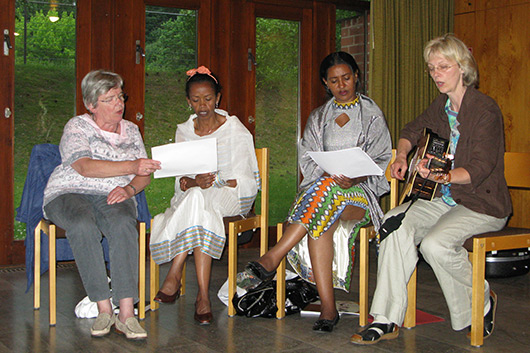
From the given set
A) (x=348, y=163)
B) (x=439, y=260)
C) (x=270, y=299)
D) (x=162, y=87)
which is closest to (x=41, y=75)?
(x=162, y=87)

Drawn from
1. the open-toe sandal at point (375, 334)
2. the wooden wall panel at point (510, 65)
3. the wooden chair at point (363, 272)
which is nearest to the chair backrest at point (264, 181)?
the wooden chair at point (363, 272)

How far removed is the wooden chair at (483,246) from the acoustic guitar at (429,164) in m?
0.28

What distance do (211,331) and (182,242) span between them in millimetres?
440

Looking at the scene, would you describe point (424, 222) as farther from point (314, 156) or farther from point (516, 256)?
point (516, 256)

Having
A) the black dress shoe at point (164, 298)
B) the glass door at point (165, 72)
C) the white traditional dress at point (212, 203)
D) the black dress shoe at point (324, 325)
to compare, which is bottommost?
the black dress shoe at point (324, 325)

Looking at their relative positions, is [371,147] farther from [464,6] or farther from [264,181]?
[464,6]

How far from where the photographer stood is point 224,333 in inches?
103

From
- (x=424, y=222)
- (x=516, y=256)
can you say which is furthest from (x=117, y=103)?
(x=516, y=256)

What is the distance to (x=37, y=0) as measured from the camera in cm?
390

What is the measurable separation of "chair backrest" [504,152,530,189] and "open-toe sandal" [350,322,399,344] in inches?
34.5

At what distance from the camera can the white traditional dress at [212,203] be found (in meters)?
2.82

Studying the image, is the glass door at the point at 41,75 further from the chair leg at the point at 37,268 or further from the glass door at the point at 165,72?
the chair leg at the point at 37,268

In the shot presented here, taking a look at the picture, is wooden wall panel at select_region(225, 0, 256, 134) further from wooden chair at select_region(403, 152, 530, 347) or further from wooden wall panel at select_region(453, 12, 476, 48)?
wooden chair at select_region(403, 152, 530, 347)

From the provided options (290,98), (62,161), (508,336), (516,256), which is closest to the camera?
(508,336)
